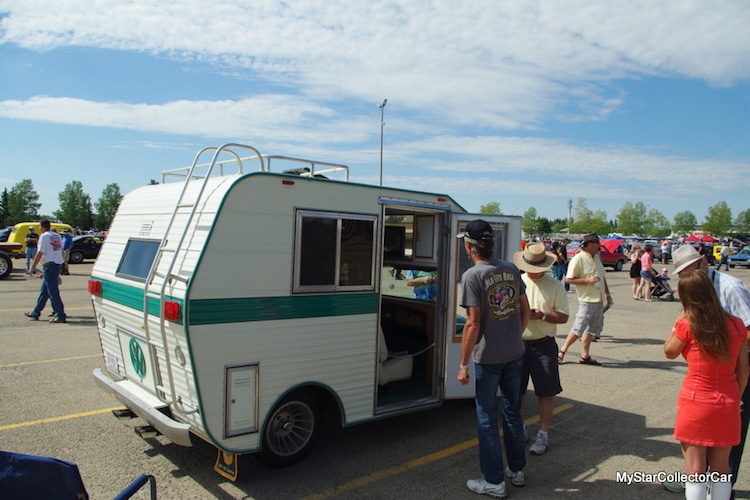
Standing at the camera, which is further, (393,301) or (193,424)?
(393,301)

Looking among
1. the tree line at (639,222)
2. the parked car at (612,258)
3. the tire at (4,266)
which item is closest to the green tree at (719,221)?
the tree line at (639,222)

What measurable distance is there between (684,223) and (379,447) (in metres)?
125

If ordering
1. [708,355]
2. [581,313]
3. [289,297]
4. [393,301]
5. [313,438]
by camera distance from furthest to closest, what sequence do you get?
1. [581,313]
2. [393,301]
3. [313,438]
4. [289,297]
5. [708,355]

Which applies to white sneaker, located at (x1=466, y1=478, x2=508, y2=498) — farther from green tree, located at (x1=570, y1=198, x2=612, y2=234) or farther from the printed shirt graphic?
green tree, located at (x1=570, y1=198, x2=612, y2=234)

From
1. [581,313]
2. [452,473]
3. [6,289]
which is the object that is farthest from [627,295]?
[6,289]

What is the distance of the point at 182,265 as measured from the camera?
393cm

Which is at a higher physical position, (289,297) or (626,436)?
(289,297)

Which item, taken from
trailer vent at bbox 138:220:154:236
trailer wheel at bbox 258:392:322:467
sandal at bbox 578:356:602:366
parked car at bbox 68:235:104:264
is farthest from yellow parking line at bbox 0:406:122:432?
parked car at bbox 68:235:104:264

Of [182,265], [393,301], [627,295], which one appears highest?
[182,265]

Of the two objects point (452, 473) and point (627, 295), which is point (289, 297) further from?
point (627, 295)

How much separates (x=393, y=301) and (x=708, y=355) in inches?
150

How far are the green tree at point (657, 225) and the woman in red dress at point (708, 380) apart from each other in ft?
357

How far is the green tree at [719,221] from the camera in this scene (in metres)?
93.4

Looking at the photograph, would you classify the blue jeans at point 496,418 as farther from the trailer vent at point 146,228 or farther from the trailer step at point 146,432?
the trailer vent at point 146,228
